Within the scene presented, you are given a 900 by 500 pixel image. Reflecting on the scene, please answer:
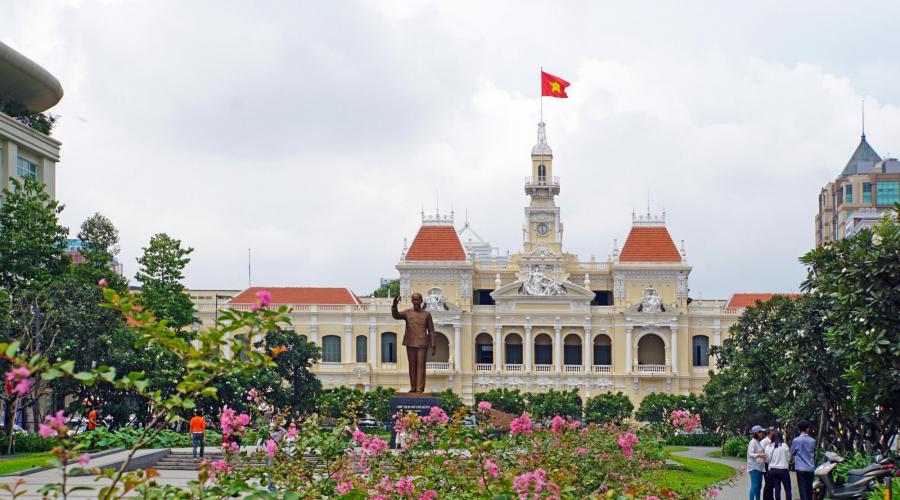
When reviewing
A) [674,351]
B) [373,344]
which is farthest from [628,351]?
[373,344]

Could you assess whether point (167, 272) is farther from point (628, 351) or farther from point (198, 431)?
point (628, 351)

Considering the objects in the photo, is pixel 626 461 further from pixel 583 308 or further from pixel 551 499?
pixel 583 308

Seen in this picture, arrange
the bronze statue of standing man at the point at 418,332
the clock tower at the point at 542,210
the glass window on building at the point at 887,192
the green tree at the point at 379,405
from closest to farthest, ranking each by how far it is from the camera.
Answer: the bronze statue of standing man at the point at 418,332 < the green tree at the point at 379,405 < the clock tower at the point at 542,210 < the glass window on building at the point at 887,192

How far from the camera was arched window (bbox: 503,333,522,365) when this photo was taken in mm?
67562

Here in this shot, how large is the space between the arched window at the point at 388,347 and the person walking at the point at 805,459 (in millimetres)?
51456

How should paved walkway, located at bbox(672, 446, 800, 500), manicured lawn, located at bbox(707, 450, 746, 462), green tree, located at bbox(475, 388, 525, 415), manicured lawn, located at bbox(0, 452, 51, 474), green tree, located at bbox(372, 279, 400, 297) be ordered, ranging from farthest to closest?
1. green tree, located at bbox(372, 279, 400, 297)
2. green tree, located at bbox(475, 388, 525, 415)
3. manicured lawn, located at bbox(707, 450, 746, 462)
4. manicured lawn, located at bbox(0, 452, 51, 474)
5. paved walkway, located at bbox(672, 446, 800, 500)

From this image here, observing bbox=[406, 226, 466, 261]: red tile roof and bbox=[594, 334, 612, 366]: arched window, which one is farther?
bbox=[406, 226, 466, 261]: red tile roof

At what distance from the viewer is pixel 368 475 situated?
1184cm

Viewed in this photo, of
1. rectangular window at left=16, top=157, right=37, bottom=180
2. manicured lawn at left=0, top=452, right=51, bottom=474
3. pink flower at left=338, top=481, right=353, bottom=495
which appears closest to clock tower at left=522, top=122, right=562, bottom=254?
rectangular window at left=16, top=157, right=37, bottom=180

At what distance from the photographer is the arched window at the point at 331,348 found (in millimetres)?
67188

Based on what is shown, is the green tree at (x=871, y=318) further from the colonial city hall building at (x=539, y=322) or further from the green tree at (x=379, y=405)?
the colonial city hall building at (x=539, y=322)

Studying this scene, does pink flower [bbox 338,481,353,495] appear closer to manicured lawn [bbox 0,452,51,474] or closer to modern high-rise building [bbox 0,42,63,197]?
manicured lawn [bbox 0,452,51,474]

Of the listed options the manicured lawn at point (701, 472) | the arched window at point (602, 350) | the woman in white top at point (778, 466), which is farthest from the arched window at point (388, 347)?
the woman in white top at point (778, 466)

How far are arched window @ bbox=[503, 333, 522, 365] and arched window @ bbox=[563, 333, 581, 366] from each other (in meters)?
2.67
